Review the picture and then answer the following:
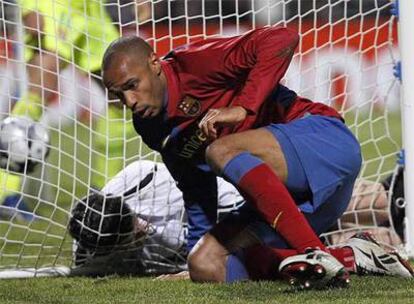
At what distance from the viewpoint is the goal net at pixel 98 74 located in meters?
5.02

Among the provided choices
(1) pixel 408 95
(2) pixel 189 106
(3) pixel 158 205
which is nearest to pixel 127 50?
(2) pixel 189 106

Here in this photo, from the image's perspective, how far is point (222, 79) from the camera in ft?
13.4

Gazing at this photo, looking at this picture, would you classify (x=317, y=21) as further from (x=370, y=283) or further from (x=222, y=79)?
(x=370, y=283)

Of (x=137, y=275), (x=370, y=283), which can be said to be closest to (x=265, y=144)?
(x=370, y=283)

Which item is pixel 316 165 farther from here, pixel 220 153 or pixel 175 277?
pixel 175 277

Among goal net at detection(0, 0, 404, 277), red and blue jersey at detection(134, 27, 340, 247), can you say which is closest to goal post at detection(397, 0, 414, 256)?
goal net at detection(0, 0, 404, 277)

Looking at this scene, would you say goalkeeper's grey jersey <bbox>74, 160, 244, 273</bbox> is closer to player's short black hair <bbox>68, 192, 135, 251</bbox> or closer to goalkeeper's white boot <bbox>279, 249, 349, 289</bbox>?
player's short black hair <bbox>68, 192, 135, 251</bbox>

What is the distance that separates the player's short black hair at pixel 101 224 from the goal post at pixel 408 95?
1075 mm

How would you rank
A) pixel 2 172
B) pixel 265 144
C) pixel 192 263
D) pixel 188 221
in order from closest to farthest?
pixel 265 144 → pixel 192 263 → pixel 188 221 → pixel 2 172

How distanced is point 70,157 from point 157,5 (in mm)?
739

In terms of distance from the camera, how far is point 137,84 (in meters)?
3.97

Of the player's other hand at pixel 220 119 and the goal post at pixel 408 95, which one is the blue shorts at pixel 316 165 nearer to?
the player's other hand at pixel 220 119

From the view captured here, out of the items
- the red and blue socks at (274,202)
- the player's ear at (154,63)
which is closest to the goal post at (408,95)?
the red and blue socks at (274,202)

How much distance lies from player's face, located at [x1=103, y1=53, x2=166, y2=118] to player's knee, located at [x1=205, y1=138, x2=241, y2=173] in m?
0.28
